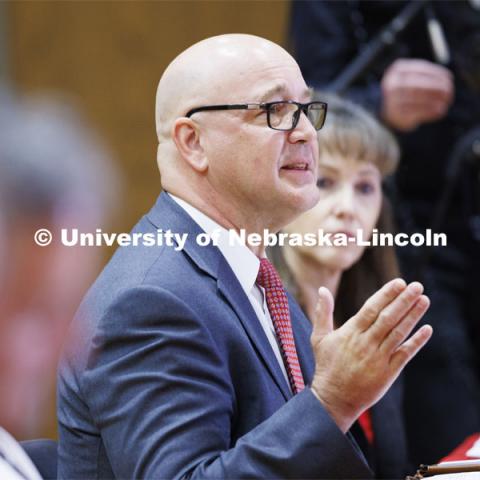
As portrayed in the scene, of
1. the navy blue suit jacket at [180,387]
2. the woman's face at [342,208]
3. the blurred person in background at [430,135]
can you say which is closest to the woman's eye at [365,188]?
the woman's face at [342,208]

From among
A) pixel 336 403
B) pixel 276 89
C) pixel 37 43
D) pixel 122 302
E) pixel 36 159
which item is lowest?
pixel 336 403

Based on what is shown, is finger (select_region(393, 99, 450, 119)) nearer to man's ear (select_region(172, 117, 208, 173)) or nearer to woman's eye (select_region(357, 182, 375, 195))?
woman's eye (select_region(357, 182, 375, 195))

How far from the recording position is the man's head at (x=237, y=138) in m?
1.74

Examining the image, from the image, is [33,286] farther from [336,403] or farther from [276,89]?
[276,89]

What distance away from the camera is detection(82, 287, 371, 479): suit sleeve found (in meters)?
1.51

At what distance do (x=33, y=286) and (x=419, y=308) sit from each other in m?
0.56

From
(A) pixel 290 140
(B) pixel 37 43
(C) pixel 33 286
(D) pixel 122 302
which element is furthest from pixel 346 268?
(B) pixel 37 43

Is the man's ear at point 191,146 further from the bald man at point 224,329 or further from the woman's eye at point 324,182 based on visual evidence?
the woman's eye at point 324,182

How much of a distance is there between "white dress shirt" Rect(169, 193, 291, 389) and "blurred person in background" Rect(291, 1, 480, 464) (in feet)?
4.52

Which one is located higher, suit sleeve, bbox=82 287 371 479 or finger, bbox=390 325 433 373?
finger, bbox=390 325 433 373

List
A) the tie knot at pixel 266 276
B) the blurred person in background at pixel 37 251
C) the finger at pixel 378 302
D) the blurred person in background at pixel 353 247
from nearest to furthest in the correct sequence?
1. the blurred person in background at pixel 37 251
2. the finger at pixel 378 302
3. the tie knot at pixel 266 276
4. the blurred person in background at pixel 353 247

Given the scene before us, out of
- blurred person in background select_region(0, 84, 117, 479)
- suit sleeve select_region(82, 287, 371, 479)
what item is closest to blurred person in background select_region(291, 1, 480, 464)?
suit sleeve select_region(82, 287, 371, 479)

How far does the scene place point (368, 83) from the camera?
129 inches

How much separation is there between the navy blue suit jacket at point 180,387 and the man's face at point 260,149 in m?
0.09
